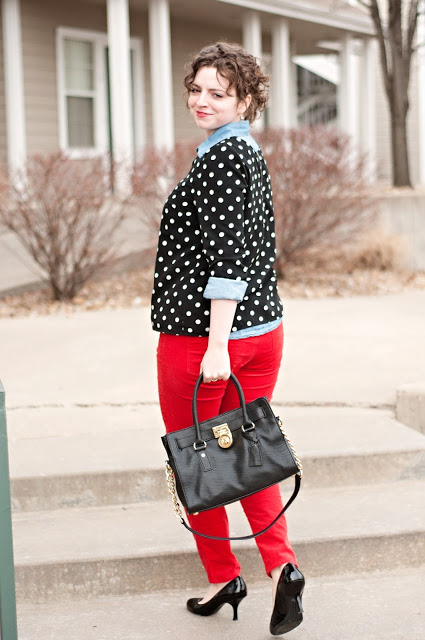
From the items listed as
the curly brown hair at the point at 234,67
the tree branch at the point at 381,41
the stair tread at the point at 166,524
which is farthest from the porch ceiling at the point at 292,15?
the curly brown hair at the point at 234,67

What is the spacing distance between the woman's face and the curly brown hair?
2 cm

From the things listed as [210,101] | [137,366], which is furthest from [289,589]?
[137,366]

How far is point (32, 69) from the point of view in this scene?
1257 cm

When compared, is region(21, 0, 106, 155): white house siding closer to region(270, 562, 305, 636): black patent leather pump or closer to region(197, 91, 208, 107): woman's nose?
region(197, 91, 208, 107): woman's nose

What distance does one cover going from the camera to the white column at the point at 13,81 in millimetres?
11656

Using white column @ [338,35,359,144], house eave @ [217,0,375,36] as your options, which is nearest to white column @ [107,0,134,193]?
house eave @ [217,0,375,36]

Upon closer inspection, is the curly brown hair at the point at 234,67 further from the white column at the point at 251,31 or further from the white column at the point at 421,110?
the white column at the point at 421,110

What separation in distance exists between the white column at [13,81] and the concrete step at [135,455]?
763cm

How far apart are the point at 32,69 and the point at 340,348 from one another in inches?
311

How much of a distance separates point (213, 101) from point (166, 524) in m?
1.84

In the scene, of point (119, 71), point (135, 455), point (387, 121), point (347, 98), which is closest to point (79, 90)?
point (119, 71)

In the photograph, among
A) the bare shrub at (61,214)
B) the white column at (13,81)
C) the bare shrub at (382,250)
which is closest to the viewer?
the bare shrub at (61,214)

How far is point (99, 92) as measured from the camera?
13.3 metres

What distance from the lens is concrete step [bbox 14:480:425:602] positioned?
3.42 metres
